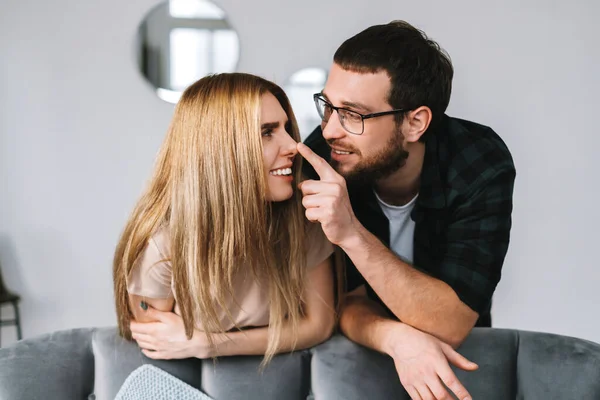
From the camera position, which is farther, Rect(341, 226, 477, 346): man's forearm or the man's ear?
the man's ear

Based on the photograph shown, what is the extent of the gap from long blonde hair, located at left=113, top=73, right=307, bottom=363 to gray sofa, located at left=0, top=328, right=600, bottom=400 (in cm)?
7

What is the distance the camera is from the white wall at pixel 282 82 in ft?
11.0

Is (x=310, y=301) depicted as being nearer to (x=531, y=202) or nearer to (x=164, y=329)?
(x=164, y=329)

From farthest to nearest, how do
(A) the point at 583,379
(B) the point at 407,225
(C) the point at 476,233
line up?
(B) the point at 407,225
(C) the point at 476,233
(A) the point at 583,379

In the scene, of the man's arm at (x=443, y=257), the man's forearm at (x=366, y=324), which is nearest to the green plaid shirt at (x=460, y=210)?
the man's arm at (x=443, y=257)

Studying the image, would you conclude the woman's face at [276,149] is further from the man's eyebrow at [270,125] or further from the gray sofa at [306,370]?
the gray sofa at [306,370]

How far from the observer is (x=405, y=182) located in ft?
5.82

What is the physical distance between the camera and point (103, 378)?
4.63 ft

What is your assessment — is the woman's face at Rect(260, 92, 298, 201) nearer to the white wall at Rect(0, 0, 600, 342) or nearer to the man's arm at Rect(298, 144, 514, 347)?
the man's arm at Rect(298, 144, 514, 347)

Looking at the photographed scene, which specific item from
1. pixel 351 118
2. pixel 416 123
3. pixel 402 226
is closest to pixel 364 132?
pixel 351 118

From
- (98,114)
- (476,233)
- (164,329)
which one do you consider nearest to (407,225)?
(476,233)

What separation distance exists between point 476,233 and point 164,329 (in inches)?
29.6

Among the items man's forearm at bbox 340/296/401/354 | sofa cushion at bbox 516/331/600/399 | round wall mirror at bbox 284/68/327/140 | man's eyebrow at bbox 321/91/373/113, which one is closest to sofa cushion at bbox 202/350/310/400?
man's forearm at bbox 340/296/401/354

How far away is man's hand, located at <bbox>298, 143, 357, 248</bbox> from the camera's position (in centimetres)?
136
